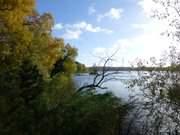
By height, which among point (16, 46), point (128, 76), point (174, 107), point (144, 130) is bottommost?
point (144, 130)

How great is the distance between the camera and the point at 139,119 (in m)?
12.0

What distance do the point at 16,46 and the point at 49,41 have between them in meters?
5.76

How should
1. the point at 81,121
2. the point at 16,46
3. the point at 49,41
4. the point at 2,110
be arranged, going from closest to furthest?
the point at 81,121 < the point at 2,110 < the point at 16,46 < the point at 49,41

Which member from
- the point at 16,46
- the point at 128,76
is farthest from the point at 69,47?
the point at 128,76

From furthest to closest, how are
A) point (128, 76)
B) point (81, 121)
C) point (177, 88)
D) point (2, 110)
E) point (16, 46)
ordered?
point (16, 46)
point (2, 110)
point (128, 76)
point (81, 121)
point (177, 88)

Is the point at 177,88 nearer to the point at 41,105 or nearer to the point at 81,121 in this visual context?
the point at 81,121

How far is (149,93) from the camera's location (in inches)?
464

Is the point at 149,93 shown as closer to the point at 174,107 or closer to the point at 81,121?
the point at 174,107

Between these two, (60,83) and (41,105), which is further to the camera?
(60,83)

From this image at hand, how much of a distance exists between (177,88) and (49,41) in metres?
22.2

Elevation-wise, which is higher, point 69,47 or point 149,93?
point 69,47

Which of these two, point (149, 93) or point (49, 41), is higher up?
point (49, 41)

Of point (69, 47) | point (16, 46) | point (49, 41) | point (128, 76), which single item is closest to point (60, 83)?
point (128, 76)

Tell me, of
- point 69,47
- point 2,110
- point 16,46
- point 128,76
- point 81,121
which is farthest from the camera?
point 69,47
